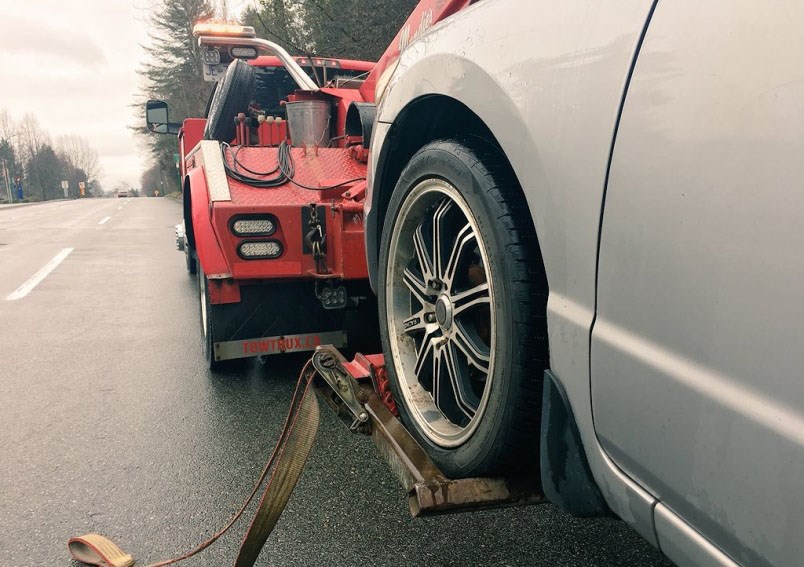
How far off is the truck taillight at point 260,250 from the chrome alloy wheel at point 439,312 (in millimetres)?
1332

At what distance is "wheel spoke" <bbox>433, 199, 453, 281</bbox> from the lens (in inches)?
76.3

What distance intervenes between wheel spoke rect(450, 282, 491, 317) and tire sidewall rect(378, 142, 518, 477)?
15cm

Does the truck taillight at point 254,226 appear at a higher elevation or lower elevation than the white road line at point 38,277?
higher

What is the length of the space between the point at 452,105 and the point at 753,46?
43.0 inches

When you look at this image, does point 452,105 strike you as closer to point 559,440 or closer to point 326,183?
point 559,440

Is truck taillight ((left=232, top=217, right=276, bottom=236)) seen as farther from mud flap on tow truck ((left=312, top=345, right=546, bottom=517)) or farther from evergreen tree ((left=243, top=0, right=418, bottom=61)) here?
evergreen tree ((left=243, top=0, right=418, bottom=61))

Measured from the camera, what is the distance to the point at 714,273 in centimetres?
92

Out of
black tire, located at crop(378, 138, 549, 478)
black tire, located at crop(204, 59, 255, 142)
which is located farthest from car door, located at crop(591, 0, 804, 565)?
black tire, located at crop(204, 59, 255, 142)

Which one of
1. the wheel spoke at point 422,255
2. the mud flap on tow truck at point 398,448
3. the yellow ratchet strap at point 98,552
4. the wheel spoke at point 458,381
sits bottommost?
the yellow ratchet strap at point 98,552

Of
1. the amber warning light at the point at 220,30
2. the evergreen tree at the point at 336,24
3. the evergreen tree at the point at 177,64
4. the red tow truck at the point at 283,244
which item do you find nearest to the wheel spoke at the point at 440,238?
the red tow truck at the point at 283,244

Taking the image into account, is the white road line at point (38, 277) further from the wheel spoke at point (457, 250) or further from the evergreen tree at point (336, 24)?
the evergreen tree at point (336, 24)

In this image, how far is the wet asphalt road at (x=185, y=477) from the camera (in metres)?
2.21

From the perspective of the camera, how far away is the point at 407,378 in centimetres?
211

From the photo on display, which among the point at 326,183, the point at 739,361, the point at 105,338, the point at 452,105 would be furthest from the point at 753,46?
the point at 105,338
